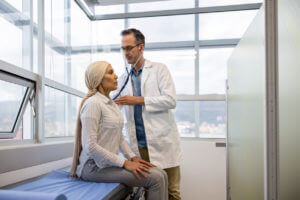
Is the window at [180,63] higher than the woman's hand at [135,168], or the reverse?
the window at [180,63]

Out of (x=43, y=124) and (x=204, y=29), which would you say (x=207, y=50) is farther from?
(x=43, y=124)

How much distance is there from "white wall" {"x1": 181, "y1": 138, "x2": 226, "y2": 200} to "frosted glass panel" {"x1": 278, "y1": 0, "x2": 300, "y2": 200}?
1.67 meters

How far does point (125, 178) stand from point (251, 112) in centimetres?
85

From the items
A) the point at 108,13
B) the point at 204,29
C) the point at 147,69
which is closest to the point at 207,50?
the point at 204,29

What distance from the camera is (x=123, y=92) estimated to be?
2.20 meters

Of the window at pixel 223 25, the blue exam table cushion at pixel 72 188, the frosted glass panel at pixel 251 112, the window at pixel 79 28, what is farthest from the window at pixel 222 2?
the blue exam table cushion at pixel 72 188

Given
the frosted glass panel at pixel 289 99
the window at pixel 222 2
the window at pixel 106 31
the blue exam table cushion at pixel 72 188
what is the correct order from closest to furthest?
the frosted glass panel at pixel 289 99
the blue exam table cushion at pixel 72 188
the window at pixel 222 2
the window at pixel 106 31

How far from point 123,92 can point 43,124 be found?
751 mm

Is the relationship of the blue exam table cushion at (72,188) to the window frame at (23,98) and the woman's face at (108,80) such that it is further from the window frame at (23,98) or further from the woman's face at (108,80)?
the woman's face at (108,80)

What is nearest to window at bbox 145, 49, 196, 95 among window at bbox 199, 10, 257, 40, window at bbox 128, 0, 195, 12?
window at bbox 199, 10, 257, 40

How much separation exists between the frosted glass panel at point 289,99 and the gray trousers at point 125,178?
29.1 inches

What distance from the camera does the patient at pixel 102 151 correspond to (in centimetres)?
156

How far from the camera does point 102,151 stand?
1.54 metres

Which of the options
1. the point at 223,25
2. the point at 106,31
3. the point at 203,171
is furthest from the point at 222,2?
the point at 203,171
